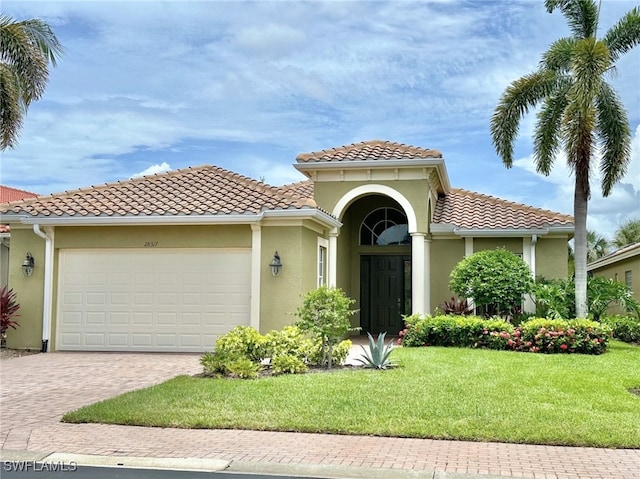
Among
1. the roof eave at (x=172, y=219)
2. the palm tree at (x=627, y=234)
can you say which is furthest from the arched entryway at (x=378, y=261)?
the palm tree at (x=627, y=234)

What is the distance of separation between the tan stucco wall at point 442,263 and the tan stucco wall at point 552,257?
2313mm

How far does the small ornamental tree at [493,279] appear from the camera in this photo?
16562mm

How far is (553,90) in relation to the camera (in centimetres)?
1783

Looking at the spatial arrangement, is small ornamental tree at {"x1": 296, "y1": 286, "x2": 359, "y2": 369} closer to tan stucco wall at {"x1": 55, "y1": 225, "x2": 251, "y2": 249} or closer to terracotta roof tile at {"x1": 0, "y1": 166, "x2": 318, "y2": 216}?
terracotta roof tile at {"x1": 0, "y1": 166, "x2": 318, "y2": 216}

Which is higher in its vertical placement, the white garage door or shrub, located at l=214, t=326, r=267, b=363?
the white garage door

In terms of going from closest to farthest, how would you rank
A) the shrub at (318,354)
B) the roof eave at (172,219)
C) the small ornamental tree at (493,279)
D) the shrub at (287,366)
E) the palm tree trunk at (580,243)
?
the shrub at (287,366) → the shrub at (318,354) → the roof eave at (172,219) → the small ornamental tree at (493,279) → the palm tree trunk at (580,243)

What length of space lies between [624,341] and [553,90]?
300 inches

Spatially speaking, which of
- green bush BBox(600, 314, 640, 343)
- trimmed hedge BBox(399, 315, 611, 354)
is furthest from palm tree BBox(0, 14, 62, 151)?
green bush BBox(600, 314, 640, 343)

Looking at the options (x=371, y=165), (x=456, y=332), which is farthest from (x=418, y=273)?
(x=371, y=165)

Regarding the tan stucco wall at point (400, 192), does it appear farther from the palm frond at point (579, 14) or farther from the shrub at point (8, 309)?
the shrub at point (8, 309)

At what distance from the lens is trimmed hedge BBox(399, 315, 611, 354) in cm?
1474

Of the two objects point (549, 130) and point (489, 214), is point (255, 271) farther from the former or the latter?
point (549, 130)

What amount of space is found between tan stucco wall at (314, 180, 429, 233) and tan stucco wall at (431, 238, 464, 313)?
4.21ft

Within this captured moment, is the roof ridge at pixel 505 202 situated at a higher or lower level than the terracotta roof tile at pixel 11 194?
lower
